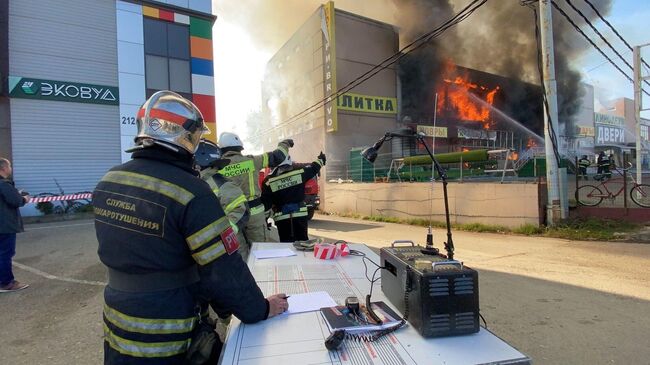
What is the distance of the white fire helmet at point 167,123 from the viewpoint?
58.1 inches

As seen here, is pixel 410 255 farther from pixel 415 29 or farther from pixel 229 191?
pixel 415 29

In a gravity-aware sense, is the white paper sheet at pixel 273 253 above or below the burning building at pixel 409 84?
below

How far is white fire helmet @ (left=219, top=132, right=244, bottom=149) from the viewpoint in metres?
3.52

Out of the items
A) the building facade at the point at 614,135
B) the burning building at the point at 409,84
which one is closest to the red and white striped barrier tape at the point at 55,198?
the burning building at the point at 409,84

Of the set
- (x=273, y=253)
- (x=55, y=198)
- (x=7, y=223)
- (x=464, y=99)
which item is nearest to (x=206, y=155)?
(x=273, y=253)

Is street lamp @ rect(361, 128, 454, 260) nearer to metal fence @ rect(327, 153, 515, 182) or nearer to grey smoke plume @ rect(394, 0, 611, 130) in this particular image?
metal fence @ rect(327, 153, 515, 182)

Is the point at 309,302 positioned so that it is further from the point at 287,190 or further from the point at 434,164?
the point at 287,190

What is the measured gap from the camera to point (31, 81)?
42.8 feet

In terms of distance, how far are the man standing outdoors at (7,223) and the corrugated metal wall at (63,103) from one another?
1057 cm

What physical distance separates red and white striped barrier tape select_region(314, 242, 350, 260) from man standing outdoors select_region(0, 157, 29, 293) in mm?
4247

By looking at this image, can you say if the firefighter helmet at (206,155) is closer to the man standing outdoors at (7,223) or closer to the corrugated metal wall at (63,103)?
the man standing outdoors at (7,223)

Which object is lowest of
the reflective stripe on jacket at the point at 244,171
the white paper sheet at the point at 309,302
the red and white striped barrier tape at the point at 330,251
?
the white paper sheet at the point at 309,302

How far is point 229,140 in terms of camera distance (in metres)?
3.53

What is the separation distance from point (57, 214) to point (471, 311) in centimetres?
1547
